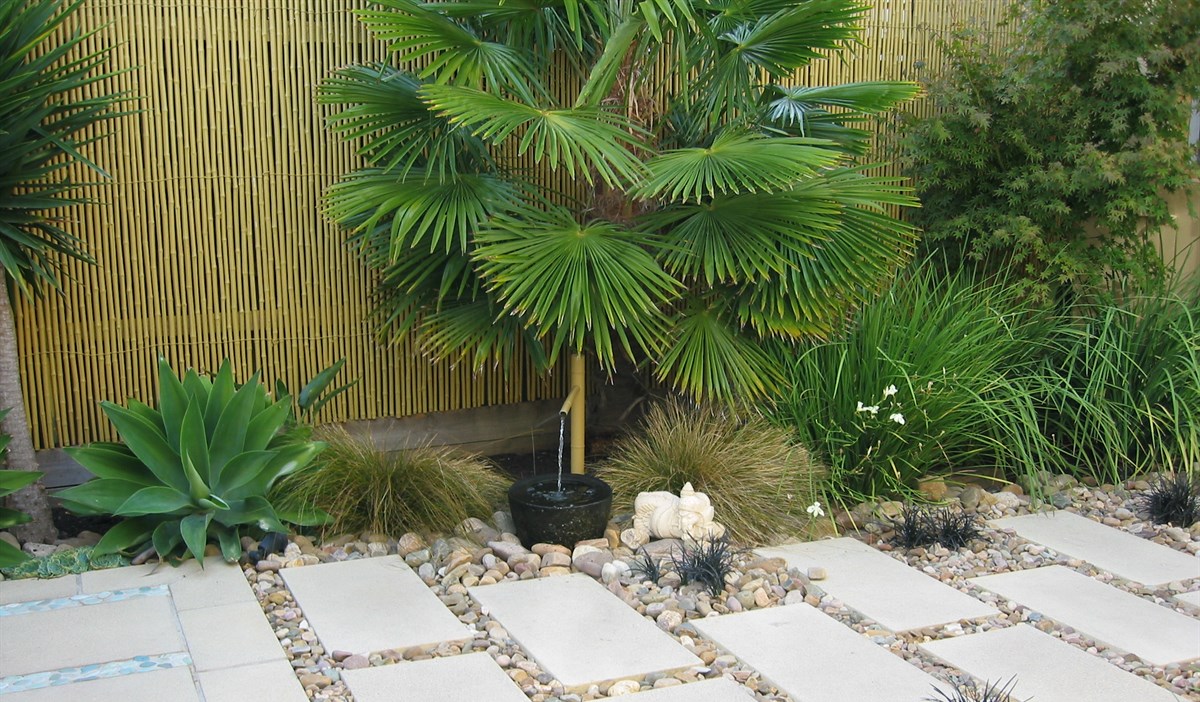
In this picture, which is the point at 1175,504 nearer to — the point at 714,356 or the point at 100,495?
the point at 714,356

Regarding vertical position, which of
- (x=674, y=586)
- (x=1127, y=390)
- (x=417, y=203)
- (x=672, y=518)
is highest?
(x=417, y=203)

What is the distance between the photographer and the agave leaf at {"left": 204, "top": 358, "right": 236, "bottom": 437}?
403 cm

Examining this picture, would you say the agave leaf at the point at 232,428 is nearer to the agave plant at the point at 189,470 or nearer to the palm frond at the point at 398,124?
the agave plant at the point at 189,470

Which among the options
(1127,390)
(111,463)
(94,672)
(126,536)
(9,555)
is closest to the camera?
(94,672)

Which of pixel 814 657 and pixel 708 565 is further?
pixel 708 565

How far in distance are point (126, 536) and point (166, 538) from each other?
0.55ft

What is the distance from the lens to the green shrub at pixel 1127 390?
5.05m

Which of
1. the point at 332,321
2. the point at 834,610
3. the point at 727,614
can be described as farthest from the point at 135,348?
the point at 834,610

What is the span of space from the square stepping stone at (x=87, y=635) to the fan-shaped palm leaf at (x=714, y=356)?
6.75 ft

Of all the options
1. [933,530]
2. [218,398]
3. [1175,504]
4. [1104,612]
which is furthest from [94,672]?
[1175,504]

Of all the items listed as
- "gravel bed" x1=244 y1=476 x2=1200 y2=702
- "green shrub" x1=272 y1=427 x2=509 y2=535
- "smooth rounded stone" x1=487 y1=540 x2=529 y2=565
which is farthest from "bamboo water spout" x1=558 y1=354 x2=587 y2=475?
"smooth rounded stone" x1=487 y1=540 x2=529 y2=565

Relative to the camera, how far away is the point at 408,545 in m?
4.01

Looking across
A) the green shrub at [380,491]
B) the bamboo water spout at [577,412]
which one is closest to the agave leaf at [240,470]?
the green shrub at [380,491]

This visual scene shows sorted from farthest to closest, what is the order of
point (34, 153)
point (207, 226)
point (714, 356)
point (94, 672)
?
point (207, 226)
point (714, 356)
point (34, 153)
point (94, 672)
